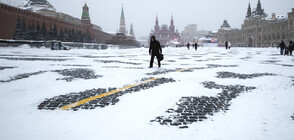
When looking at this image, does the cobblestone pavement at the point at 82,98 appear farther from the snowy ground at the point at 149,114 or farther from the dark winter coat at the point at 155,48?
the dark winter coat at the point at 155,48

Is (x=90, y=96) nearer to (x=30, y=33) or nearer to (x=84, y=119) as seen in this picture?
(x=84, y=119)

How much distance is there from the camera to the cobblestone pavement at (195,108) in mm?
2445

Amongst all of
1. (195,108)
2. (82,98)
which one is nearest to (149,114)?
(195,108)

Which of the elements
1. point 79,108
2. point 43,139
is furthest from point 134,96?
point 43,139

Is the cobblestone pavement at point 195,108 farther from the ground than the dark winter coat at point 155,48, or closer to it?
closer to it

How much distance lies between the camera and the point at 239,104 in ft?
10.2

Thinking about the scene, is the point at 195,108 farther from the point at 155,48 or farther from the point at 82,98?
the point at 155,48

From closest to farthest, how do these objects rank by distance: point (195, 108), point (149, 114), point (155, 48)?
point (149, 114) → point (195, 108) → point (155, 48)

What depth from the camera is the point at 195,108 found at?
2.88 metres

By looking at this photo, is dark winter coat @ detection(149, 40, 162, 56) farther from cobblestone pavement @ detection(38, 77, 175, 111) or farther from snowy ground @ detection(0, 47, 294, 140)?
cobblestone pavement @ detection(38, 77, 175, 111)

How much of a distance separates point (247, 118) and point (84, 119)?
2.23 m

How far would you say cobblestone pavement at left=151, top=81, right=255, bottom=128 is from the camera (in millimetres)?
2445

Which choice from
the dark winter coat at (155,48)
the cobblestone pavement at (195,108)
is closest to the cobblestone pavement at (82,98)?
the cobblestone pavement at (195,108)

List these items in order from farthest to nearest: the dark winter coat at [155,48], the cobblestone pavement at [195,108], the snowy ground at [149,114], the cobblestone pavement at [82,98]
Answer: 1. the dark winter coat at [155,48]
2. the cobblestone pavement at [82,98]
3. the cobblestone pavement at [195,108]
4. the snowy ground at [149,114]
